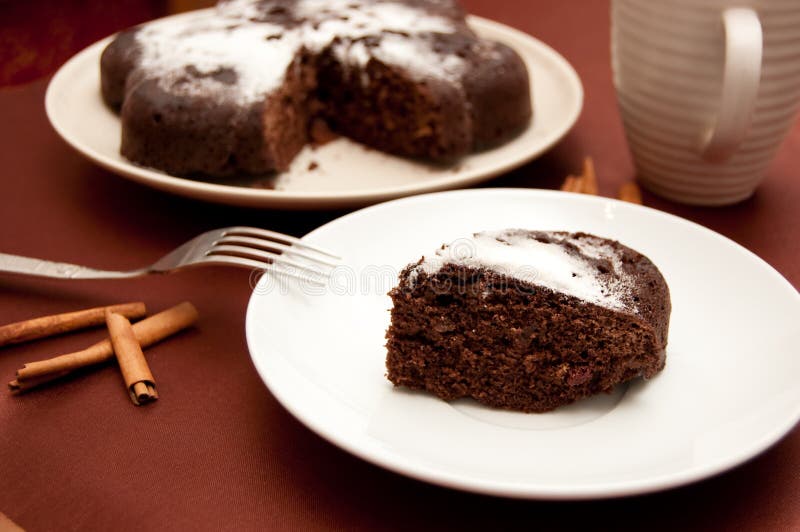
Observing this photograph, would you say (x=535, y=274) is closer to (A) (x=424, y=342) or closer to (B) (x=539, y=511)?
(A) (x=424, y=342)

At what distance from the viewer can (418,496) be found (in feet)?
4.73

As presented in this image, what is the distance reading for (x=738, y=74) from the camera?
2055mm

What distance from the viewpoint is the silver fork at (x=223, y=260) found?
5.90ft

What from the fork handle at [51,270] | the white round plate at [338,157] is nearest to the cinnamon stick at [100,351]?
the fork handle at [51,270]

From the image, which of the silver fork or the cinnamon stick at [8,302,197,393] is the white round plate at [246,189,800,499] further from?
the cinnamon stick at [8,302,197,393]

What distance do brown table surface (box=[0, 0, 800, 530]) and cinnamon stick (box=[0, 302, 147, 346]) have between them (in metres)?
0.03

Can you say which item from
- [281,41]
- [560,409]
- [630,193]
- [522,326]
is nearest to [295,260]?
[522,326]

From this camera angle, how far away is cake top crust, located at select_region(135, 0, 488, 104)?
257 cm

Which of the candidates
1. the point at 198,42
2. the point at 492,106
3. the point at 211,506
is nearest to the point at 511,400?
the point at 211,506

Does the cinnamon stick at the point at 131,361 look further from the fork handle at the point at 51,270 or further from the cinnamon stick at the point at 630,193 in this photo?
the cinnamon stick at the point at 630,193

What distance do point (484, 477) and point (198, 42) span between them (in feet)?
6.53

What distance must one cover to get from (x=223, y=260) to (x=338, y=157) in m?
1.01

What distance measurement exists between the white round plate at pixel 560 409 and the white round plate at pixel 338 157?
1.02ft

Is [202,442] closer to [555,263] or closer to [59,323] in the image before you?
[59,323]
